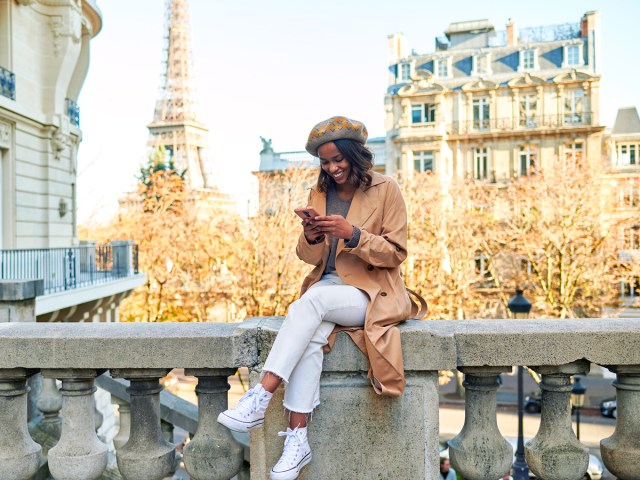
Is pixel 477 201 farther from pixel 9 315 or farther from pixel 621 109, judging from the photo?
pixel 9 315

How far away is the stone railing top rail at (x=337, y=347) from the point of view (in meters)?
2.97

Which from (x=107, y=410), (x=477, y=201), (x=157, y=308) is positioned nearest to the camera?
(x=107, y=410)

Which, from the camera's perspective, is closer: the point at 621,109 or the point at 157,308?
the point at 157,308

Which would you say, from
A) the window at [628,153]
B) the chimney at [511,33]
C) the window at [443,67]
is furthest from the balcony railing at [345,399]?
the chimney at [511,33]

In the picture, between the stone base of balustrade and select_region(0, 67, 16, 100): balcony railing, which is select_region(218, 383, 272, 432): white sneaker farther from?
select_region(0, 67, 16, 100): balcony railing

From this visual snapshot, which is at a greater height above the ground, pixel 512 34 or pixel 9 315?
pixel 512 34

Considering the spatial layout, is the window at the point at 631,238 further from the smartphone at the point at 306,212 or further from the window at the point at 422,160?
the smartphone at the point at 306,212

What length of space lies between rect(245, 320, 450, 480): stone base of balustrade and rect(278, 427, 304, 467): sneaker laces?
12 cm

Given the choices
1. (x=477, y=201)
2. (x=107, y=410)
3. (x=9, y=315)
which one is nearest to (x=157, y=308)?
(x=107, y=410)

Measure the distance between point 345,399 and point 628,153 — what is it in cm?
4413

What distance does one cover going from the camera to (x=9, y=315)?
14.9 feet

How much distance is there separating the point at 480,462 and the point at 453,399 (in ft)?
80.9

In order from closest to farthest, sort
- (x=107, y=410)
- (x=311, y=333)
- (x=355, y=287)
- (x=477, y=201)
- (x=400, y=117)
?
1. (x=311, y=333)
2. (x=355, y=287)
3. (x=107, y=410)
4. (x=477, y=201)
5. (x=400, y=117)

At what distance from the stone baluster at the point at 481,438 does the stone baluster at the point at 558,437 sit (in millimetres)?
148
